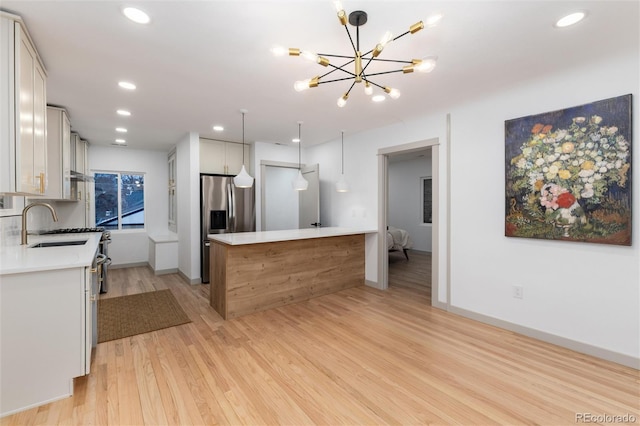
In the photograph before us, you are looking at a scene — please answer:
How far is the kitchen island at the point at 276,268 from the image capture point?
3.41m

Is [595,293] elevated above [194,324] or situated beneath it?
elevated above

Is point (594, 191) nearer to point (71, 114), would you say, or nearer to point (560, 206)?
point (560, 206)

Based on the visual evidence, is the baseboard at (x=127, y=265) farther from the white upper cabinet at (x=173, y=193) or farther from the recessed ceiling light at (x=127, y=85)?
the recessed ceiling light at (x=127, y=85)

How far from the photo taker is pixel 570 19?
1847 mm

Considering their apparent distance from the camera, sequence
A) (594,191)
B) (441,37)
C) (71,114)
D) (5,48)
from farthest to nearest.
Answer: (71,114) → (594,191) → (441,37) → (5,48)

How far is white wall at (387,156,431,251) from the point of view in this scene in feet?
25.7

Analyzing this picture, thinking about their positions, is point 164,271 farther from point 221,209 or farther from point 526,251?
point 526,251

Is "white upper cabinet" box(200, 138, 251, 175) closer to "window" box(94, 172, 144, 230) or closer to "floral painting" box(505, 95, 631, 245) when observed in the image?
"window" box(94, 172, 144, 230)

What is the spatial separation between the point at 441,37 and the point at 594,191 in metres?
1.86

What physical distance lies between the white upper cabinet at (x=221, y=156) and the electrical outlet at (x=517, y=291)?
4556 mm

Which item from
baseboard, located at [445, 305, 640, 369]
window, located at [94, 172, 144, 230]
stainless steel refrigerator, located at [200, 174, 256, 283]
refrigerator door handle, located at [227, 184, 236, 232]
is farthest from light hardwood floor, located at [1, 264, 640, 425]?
window, located at [94, 172, 144, 230]

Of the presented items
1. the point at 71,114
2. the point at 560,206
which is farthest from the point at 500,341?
the point at 71,114

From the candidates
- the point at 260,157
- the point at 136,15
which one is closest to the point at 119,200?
the point at 260,157

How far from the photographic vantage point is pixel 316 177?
525cm
